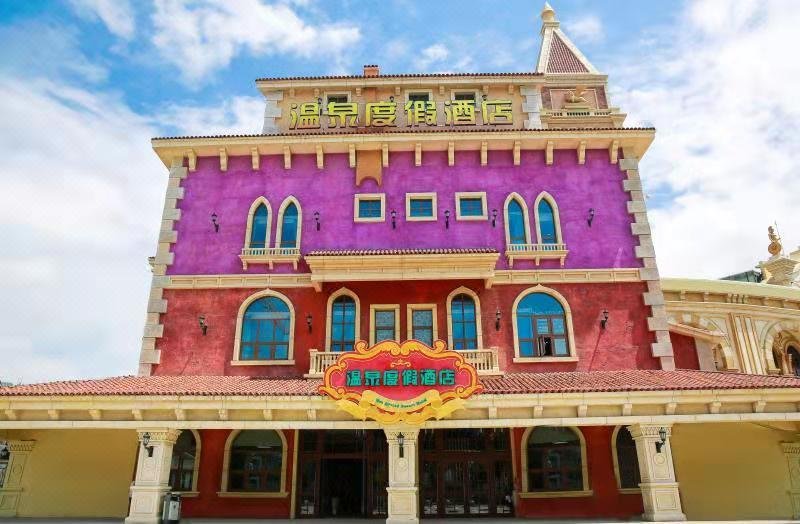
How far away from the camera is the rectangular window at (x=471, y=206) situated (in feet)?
57.7

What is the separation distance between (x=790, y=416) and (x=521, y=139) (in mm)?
10807

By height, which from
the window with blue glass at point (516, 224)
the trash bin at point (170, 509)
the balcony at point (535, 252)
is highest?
the window with blue glass at point (516, 224)

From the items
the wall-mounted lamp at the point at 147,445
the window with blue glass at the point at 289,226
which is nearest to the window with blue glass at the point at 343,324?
the window with blue glass at the point at 289,226

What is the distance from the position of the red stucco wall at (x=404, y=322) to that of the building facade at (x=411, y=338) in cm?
6

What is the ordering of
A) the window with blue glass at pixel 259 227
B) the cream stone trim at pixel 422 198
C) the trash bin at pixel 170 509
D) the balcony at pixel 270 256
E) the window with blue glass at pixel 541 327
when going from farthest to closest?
the cream stone trim at pixel 422 198 → the window with blue glass at pixel 259 227 → the balcony at pixel 270 256 → the window with blue glass at pixel 541 327 → the trash bin at pixel 170 509

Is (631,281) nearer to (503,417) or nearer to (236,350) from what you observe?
(503,417)

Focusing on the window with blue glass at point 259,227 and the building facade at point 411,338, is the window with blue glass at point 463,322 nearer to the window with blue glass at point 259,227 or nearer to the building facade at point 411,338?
the building facade at point 411,338

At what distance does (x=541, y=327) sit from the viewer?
1623cm

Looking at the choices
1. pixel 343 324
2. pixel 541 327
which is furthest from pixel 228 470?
pixel 541 327

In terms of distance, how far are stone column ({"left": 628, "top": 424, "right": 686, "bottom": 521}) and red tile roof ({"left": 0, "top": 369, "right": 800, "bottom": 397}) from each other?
1.13m

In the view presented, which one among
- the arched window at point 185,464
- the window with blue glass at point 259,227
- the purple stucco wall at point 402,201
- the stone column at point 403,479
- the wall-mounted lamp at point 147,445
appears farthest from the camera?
the window with blue glass at point 259,227

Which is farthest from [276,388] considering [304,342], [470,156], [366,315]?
[470,156]

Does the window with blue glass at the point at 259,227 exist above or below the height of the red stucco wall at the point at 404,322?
above

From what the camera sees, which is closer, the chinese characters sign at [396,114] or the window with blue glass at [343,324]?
the window with blue glass at [343,324]
